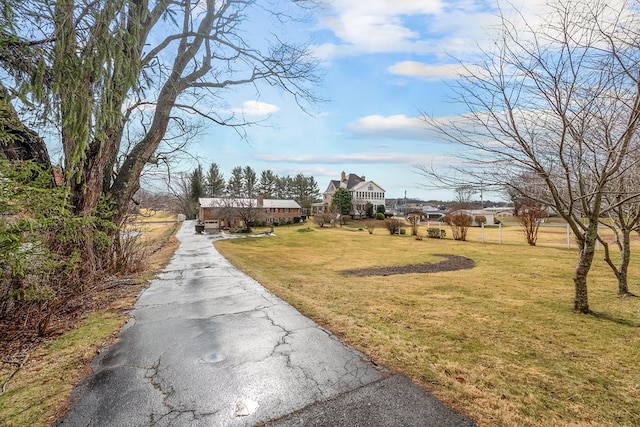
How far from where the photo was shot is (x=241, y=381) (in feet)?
9.04

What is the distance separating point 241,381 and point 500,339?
125 inches

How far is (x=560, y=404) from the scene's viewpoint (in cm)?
238

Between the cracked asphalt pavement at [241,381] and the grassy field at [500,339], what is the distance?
357mm

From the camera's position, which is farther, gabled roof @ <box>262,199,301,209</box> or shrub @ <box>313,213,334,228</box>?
gabled roof @ <box>262,199,301,209</box>

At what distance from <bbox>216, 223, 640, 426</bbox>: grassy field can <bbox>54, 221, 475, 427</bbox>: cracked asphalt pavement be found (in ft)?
1.17

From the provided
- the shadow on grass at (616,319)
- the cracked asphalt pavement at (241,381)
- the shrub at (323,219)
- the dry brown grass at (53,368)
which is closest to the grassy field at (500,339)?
the shadow on grass at (616,319)

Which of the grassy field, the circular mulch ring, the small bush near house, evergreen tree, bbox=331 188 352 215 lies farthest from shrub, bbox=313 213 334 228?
the grassy field

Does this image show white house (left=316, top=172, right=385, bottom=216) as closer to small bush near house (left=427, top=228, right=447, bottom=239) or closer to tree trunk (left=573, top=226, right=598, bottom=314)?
small bush near house (left=427, top=228, right=447, bottom=239)

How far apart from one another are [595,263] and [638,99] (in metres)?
9.04

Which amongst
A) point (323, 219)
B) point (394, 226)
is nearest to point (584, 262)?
point (394, 226)

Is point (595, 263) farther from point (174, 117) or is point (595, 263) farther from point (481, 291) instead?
point (174, 117)

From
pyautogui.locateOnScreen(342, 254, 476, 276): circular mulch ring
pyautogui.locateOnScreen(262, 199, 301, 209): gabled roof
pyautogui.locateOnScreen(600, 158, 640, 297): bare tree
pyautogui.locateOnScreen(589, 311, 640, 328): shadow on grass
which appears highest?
pyautogui.locateOnScreen(262, 199, 301, 209): gabled roof

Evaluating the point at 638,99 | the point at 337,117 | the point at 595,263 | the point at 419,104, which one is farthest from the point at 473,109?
the point at 595,263

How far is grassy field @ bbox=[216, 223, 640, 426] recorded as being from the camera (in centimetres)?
241
